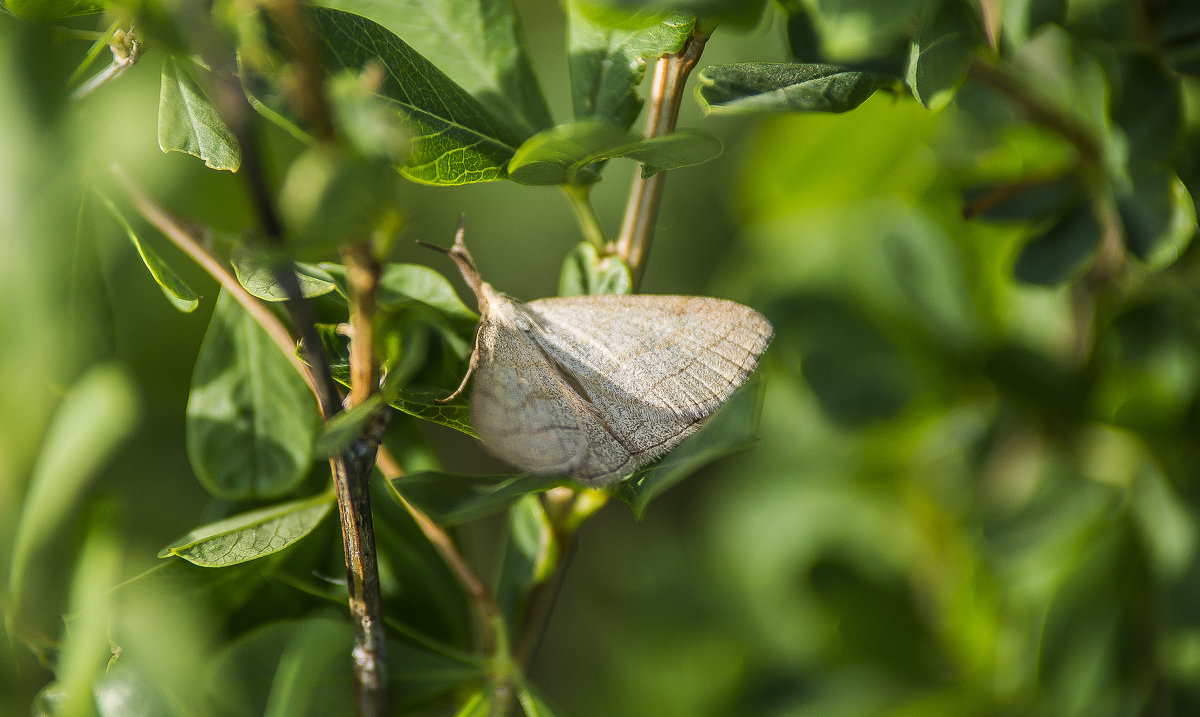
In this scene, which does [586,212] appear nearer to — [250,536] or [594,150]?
[594,150]

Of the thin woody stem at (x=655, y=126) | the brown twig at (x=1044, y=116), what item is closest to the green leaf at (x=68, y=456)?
the thin woody stem at (x=655, y=126)

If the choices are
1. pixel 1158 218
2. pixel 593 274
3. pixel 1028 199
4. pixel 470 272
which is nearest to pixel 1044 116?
pixel 1028 199

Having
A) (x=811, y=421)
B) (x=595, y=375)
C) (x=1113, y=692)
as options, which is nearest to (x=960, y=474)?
(x=811, y=421)

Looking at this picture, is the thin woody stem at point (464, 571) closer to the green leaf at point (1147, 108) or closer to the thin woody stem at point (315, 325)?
the thin woody stem at point (315, 325)

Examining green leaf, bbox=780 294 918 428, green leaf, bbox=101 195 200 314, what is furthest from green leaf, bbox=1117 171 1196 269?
green leaf, bbox=101 195 200 314

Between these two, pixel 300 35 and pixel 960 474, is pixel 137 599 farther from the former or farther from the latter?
pixel 960 474
